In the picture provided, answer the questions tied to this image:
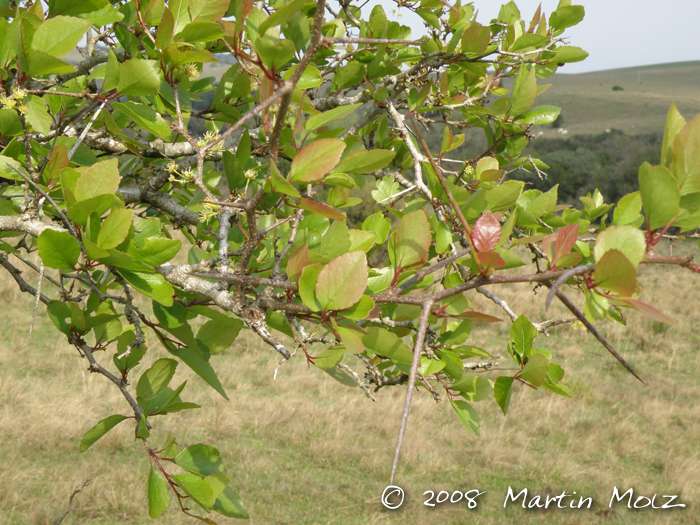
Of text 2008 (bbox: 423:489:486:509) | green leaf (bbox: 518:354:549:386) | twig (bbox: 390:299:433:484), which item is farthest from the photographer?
text 2008 (bbox: 423:489:486:509)

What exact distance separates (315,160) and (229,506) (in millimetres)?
644

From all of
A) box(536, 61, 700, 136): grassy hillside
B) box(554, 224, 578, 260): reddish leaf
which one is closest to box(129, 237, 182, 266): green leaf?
box(554, 224, 578, 260): reddish leaf

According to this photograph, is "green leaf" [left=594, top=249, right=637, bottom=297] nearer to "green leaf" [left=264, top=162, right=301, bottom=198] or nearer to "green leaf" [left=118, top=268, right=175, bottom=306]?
"green leaf" [left=264, top=162, right=301, bottom=198]

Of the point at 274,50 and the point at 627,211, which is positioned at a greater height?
the point at 274,50

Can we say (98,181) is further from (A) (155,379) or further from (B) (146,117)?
(A) (155,379)

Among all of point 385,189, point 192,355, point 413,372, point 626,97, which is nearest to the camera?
point 413,372

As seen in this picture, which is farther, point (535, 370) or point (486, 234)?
point (535, 370)

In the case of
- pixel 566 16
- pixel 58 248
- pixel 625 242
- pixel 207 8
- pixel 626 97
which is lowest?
pixel 58 248

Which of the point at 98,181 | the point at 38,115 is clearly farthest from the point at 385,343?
the point at 38,115

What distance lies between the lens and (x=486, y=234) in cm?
50

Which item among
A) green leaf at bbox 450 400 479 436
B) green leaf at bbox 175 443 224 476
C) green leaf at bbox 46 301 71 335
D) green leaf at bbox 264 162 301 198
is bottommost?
green leaf at bbox 175 443 224 476

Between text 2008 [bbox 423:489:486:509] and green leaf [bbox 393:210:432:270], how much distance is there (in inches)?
138

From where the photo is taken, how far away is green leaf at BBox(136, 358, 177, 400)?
2.87 feet

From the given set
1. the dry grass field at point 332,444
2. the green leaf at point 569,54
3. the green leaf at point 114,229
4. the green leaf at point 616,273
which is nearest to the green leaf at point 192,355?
the green leaf at point 114,229
